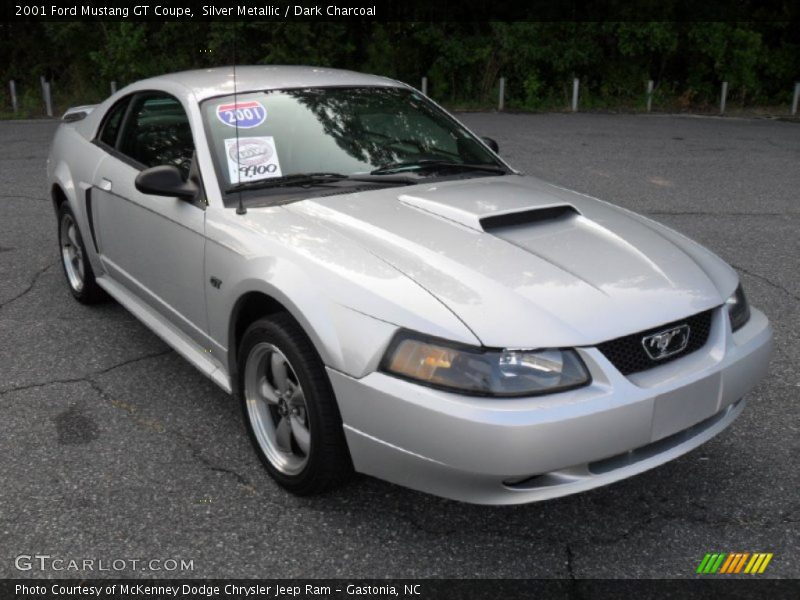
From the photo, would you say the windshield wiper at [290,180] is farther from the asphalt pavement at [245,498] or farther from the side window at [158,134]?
the asphalt pavement at [245,498]

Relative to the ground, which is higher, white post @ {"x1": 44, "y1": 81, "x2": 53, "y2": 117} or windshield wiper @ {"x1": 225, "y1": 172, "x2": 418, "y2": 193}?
windshield wiper @ {"x1": 225, "y1": 172, "x2": 418, "y2": 193}

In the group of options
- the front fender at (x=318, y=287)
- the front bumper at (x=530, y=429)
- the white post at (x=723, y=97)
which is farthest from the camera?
the white post at (x=723, y=97)

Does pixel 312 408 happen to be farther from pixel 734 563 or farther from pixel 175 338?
pixel 734 563

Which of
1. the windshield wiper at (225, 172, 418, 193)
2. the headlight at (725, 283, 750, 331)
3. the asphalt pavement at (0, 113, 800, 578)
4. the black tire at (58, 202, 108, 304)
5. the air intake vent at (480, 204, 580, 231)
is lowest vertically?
the asphalt pavement at (0, 113, 800, 578)

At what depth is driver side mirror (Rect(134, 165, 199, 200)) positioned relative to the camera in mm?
3377

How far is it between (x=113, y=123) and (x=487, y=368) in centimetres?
316

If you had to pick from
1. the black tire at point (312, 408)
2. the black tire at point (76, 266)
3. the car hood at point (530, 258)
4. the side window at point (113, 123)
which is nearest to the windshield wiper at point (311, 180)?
the car hood at point (530, 258)

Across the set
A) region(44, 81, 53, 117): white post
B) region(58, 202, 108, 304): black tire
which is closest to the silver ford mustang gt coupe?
region(58, 202, 108, 304): black tire

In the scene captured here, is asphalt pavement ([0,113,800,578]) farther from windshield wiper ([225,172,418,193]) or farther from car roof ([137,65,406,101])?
car roof ([137,65,406,101])

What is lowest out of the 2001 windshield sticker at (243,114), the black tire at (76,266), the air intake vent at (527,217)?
the black tire at (76,266)

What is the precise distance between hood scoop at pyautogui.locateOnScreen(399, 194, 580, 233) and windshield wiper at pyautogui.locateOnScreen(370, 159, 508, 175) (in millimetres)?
305

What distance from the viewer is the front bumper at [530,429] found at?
239 centimetres

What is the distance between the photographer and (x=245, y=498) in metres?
3.07

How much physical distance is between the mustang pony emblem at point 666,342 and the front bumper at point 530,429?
0.05 meters
